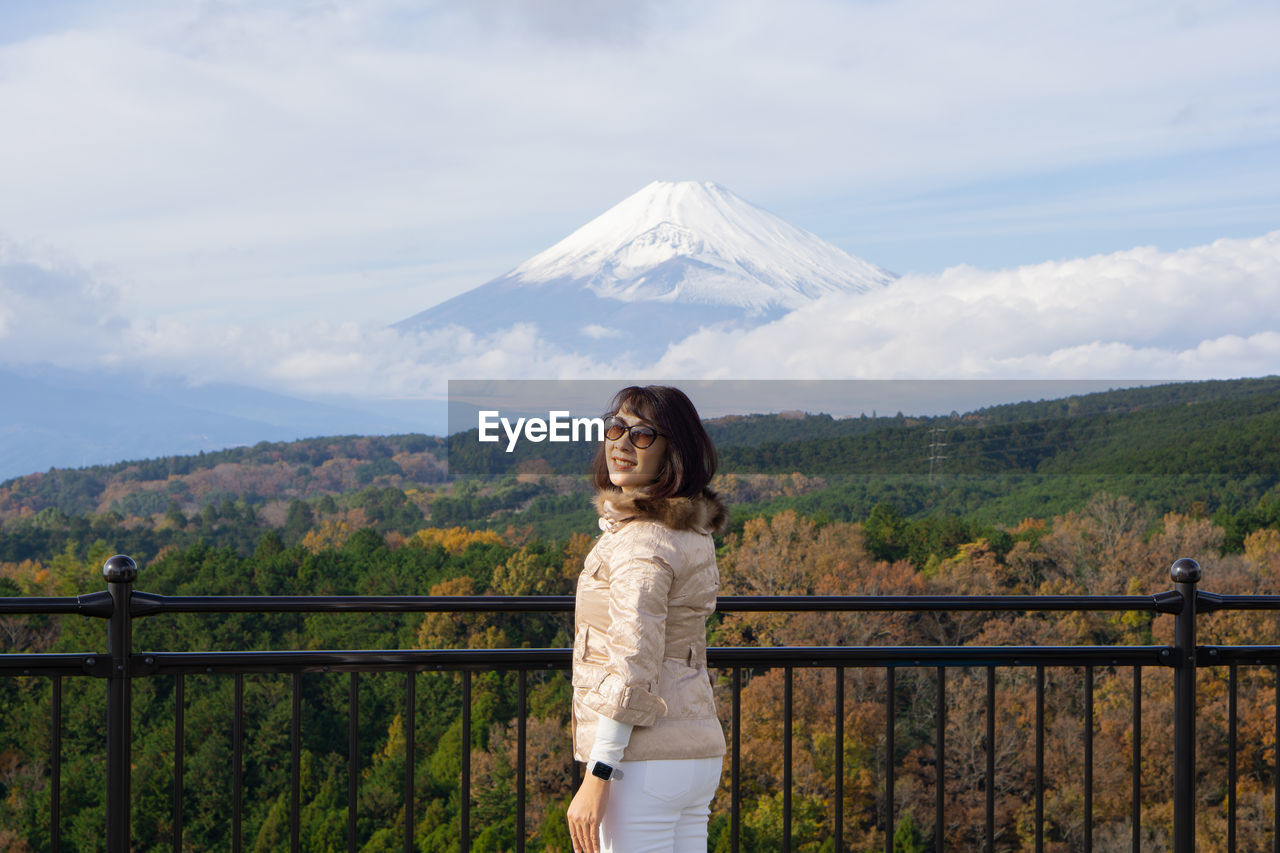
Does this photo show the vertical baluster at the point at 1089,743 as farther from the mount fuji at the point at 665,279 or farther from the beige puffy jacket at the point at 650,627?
the mount fuji at the point at 665,279

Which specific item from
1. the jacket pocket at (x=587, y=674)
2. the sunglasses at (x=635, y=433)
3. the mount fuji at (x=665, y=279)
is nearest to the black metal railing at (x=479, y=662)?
the jacket pocket at (x=587, y=674)

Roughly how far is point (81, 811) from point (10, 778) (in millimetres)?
3464

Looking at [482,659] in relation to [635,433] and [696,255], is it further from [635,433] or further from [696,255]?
[696,255]

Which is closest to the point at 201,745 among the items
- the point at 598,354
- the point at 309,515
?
the point at 309,515

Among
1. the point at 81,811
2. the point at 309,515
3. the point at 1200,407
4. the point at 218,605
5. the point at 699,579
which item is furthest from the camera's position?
the point at 1200,407

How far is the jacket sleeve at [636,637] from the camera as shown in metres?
1.77

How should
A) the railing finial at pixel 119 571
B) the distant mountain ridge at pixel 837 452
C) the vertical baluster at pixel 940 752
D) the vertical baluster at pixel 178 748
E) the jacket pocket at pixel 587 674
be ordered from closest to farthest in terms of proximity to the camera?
1. the jacket pocket at pixel 587 674
2. the railing finial at pixel 119 571
3. the vertical baluster at pixel 178 748
4. the vertical baluster at pixel 940 752
5. the distant mountain ridge at pixel 837 452

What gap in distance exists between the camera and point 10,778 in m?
A: 30.6

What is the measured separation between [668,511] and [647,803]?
50 cm

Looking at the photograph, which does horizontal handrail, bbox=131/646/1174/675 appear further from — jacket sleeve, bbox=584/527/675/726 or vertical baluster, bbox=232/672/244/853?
jacket sleeve, bbox=584/527/675/726

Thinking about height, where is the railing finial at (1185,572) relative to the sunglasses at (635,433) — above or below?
below

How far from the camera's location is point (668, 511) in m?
1.87

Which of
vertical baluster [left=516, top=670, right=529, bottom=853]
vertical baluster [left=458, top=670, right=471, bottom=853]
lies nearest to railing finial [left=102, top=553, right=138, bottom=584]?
vertical baluster [left=458, top=670, right=471, bottom=853]

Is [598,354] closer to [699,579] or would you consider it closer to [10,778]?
[10,778]
